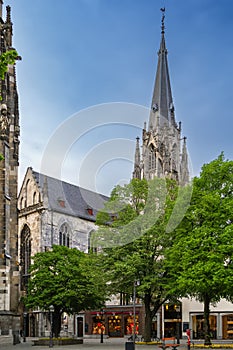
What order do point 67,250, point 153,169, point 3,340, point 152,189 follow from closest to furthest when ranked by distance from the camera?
1. point 3,340
2. point 152,189
3. point 67,250
4. point 153,169

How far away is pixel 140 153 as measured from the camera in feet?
297

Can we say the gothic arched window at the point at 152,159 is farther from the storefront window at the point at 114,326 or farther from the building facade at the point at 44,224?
the storefront window at the point at 114,326

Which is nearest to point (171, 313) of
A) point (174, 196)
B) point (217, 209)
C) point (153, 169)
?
point (174, 196)

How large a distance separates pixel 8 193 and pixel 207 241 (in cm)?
1703

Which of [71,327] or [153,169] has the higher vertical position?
[153,169]

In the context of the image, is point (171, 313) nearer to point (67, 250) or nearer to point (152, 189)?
point (67, 250)

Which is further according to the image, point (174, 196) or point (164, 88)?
point (164, 88)

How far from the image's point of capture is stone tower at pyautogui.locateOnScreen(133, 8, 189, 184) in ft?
291

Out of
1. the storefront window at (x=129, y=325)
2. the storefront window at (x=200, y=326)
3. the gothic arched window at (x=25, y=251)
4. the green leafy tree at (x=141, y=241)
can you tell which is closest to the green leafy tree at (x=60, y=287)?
the green leafy tree at (x=141, y=241)

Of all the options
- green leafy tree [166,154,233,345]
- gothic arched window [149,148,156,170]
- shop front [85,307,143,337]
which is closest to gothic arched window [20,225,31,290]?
shop front [85,307,143,337]

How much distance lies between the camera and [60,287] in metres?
44.2

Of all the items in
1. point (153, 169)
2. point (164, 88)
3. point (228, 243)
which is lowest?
point (228, 243)

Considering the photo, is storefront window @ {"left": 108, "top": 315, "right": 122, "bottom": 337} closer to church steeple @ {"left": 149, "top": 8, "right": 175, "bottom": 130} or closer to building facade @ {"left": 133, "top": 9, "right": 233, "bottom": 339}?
building facade @ {"left": 133, "top": 9, "right": 233, "bottom": 339}

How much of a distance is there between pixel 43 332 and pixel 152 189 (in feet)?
96.9
